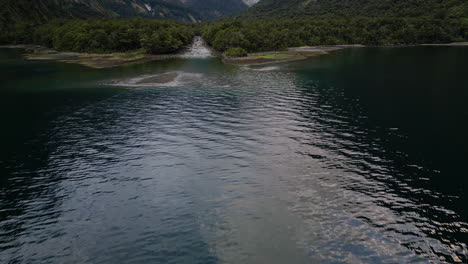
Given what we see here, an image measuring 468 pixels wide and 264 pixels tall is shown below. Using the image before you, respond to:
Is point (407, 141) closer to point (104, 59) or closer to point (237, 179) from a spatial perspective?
point (237, 179)

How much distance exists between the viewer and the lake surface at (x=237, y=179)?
25.2m

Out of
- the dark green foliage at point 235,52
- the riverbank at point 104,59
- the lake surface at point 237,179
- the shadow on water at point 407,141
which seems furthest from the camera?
the dark green foliage at point 235,52

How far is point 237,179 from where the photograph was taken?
36.3 metres

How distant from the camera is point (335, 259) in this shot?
23359 millimetres

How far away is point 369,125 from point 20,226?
181ft

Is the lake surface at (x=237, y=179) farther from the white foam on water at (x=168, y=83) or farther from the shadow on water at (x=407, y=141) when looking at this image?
the white foam on water at (x=168, y=83)

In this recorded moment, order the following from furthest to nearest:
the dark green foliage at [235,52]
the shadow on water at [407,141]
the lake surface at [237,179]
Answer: the dark green foliage at [235,52]
the shadow on water at [407,141]
the lake surface at [237,179]

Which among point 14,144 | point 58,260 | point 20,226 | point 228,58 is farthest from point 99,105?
point 228,58

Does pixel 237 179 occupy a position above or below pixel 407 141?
below

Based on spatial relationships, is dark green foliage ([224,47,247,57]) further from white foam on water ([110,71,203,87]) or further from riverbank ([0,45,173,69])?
white foam on water ([110,71,203,87])

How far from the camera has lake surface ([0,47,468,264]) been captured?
25.2m

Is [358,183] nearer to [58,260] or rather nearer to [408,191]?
[408,191]

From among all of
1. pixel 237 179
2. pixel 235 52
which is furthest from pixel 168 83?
pixel 235 52

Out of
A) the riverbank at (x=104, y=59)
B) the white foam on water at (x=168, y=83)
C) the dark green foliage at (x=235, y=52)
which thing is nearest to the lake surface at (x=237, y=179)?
the white foam on water at (x=168, y=83)
